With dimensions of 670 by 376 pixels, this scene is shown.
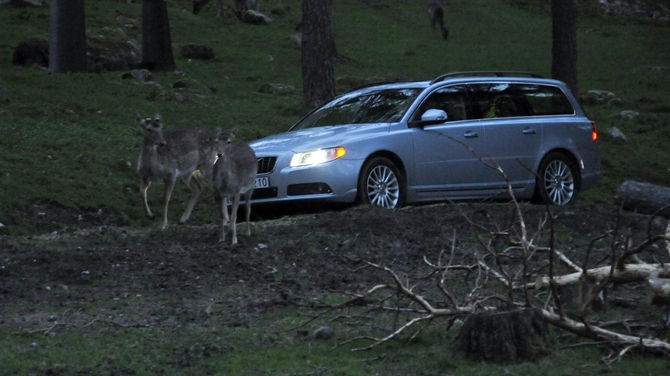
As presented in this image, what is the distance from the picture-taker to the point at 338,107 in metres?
13.5

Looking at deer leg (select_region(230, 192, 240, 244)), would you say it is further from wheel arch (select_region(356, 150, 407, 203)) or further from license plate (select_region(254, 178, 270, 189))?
wheel arch (select_region(356, 150, 407, 203))

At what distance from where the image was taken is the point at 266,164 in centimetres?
1189

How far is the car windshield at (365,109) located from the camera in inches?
505

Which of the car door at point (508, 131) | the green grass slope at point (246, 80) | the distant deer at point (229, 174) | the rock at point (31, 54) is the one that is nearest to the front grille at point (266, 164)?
the distant deer at point (229, 174)

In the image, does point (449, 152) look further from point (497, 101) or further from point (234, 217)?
point (234, 217)

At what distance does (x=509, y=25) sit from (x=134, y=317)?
33662 millimetres

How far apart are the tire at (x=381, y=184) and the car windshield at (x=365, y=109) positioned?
0.72 metres

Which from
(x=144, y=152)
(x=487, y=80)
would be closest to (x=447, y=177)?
(x=487, y=80)

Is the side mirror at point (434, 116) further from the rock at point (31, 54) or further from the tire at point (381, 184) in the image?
the rock at point (31, 54)

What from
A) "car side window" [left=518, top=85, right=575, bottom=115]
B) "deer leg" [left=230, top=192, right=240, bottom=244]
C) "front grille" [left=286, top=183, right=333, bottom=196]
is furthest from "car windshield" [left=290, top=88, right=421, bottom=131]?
"deer leg" [left=230, top=192, right=240, bottom=244]

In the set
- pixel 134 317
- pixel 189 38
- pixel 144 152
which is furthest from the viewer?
pixel 189 38

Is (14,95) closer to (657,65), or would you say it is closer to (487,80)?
(487,80)

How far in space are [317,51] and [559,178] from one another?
676cm

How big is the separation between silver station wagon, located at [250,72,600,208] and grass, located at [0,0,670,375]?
2.44 metres
